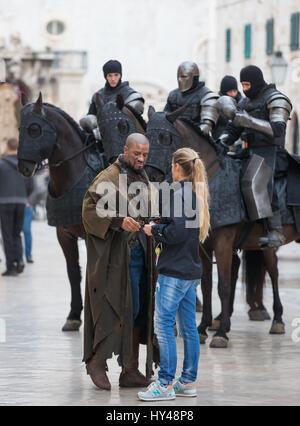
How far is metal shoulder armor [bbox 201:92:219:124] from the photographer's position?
13.0 metres

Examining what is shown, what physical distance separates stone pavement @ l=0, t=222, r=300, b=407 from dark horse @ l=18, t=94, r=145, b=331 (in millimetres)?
1072

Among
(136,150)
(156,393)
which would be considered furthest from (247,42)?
(156,393)

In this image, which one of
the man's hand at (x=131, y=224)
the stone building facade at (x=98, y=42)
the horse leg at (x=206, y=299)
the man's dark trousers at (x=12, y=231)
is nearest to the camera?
the man's hand at (x=131, y=224)

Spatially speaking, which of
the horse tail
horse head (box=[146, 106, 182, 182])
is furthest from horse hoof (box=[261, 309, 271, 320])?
horse head (box=[146, 106, 182, 182])

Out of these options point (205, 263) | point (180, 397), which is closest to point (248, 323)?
point (205, 263)

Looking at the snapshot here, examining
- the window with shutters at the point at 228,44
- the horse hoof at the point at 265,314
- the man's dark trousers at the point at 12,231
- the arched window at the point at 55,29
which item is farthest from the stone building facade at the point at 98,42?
the horse hoof at the point at 265,314

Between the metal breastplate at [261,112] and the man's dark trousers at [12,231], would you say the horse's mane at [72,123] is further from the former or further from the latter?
the man's dark trousers at [12,231]

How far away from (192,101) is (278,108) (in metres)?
1.03

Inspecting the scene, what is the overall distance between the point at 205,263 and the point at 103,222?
12.5ft

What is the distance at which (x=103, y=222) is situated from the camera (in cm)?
961

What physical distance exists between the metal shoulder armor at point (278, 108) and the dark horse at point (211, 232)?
0.64m

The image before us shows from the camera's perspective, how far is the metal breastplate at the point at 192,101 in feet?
43.6

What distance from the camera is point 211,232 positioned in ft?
42.0
